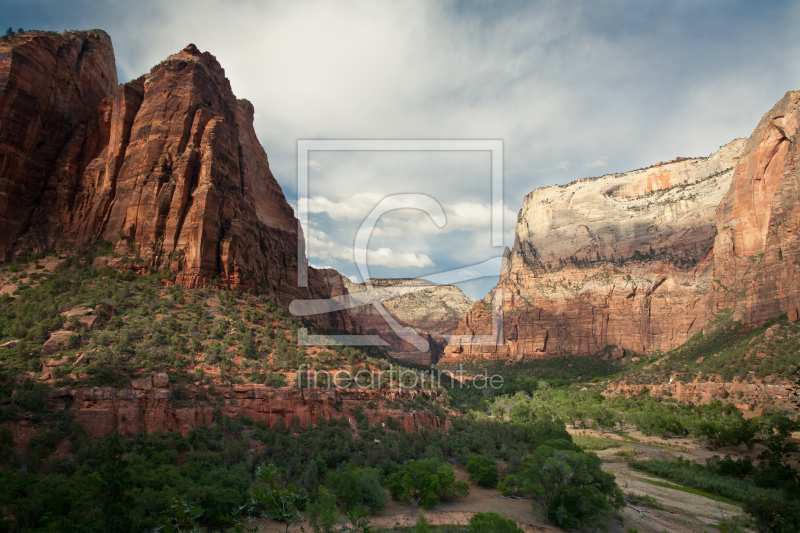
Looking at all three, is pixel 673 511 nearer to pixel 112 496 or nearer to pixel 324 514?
pixel 324 514

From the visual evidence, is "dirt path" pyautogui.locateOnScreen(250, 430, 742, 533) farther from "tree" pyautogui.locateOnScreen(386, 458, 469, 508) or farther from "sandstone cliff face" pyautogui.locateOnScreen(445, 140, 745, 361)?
"sandstone cliff face" pyautogui.locateOnScreen(445, 140, 745, 361)

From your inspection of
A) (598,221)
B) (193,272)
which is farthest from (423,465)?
(598,221)

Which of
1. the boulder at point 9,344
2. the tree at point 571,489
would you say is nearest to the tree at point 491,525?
the tree at point 571,489

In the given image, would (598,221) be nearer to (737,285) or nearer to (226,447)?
(737,285)

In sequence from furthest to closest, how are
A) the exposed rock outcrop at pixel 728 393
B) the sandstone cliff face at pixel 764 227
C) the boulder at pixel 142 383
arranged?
1. the sandstone cliff face at pixel 764 227
2. the exposed rock outcrop at pixel 728 393
3. the boulder at pixel 142 383

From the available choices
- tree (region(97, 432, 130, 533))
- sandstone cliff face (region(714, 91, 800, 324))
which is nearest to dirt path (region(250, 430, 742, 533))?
tree (region(97, 432, 130, 533))

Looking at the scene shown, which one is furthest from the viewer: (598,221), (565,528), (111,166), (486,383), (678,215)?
(598,221)

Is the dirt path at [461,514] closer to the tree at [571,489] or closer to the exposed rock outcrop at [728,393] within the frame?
the tree at [571,489]
